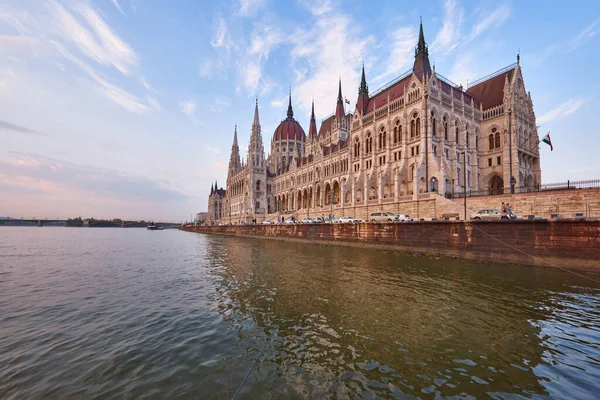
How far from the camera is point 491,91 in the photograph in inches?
2096

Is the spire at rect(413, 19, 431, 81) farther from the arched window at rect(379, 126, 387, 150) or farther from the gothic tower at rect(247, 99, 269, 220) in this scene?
the gothic tower at rect(247, 99, 269, 220)

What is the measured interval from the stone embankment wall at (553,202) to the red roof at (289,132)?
89854 mm

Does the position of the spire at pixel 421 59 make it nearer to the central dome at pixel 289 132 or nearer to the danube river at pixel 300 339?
the danube river at pixel 300 339

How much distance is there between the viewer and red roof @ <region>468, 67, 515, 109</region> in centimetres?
5100

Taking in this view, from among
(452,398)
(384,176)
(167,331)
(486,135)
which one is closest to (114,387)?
(167,331)

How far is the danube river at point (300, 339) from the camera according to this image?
538 centimetres

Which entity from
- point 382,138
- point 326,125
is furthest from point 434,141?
point 326,125

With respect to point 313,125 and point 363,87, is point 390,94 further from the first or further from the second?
point 313,125

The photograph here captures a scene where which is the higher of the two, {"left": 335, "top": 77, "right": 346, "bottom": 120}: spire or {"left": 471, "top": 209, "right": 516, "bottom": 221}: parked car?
{"left": 335, "top": 77, "right": 346, "bottom": 120}: spire

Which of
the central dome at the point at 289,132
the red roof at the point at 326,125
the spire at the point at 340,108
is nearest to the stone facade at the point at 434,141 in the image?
the spire at the point at 340,108

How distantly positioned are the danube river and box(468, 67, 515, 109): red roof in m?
49.1

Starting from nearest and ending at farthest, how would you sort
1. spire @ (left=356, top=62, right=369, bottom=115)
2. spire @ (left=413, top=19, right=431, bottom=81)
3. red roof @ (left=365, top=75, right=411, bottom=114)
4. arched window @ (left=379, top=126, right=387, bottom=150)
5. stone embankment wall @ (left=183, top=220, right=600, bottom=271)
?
stone embankment wall @ (left=183, top=220, right=600, bottom=271)
spire @ (left=413, top=19, right=431, bottom=81)
arched window @ (left=379, top=126, right=387, bottom=150)
red roof @ (left=365, top=75, right=411, bottom=114)
spire @ (left=356, top=62, right=369, bottom=115)

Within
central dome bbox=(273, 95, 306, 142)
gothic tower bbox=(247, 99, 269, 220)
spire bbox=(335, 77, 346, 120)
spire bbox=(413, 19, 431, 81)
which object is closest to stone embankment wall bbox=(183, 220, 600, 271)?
spire bbox=(413, 19, 431, 81)

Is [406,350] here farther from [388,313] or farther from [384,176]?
[384,176]
